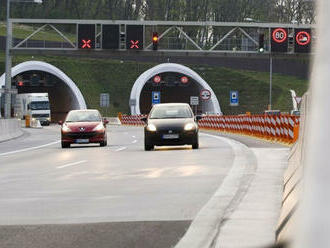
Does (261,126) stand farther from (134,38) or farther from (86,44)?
(86,44)

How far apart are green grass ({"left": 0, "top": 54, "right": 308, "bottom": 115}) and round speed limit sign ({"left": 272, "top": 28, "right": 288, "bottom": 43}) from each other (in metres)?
33.2

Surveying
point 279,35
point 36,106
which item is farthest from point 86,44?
point 36,106

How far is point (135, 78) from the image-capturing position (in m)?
102

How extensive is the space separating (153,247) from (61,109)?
90.9 metres

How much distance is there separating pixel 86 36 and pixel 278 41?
13836 mm

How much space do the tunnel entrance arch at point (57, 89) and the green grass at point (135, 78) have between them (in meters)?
2.91

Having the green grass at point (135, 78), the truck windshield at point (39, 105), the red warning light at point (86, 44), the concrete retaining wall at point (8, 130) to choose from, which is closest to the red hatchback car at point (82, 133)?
the concrete retaining wall at point (8, 130)

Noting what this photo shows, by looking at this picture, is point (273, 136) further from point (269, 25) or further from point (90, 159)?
point (269, 25)

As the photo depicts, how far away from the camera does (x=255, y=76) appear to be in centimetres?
10506

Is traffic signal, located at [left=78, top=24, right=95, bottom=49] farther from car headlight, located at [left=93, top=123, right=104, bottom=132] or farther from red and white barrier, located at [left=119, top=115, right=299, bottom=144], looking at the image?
car headlight, located at [left=93, top=123, right=104, bottom=132]

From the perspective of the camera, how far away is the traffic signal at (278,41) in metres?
60.4

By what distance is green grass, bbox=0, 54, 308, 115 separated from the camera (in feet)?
316

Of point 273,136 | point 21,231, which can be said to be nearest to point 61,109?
point 273,136

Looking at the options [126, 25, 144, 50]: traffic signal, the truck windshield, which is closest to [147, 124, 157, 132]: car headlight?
[126, 25, 144, 50]: traffic signal
